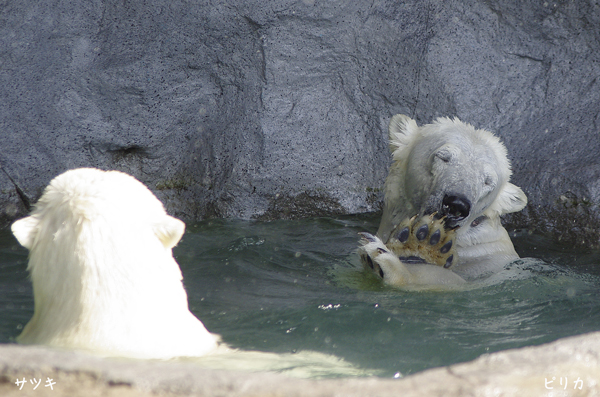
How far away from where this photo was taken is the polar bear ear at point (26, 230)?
1.91 m

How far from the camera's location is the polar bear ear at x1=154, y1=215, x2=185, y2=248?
1.87m

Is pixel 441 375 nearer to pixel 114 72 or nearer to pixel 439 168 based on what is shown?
pixel 439 168

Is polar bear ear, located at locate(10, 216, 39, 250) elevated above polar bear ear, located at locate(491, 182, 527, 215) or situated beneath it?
elevated above

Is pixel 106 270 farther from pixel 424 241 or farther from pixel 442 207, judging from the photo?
pixel 442 207

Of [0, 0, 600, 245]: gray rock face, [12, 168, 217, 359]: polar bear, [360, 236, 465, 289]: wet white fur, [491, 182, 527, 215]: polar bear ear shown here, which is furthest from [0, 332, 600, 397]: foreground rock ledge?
[0, 0, 600, 245]: gray rock face

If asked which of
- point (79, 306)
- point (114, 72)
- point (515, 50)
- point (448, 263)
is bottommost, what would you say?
point (448, 263)

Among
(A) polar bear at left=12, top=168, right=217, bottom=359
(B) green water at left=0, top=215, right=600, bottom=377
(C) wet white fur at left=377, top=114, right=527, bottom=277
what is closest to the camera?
(A) polar bear at left=12, top=168, right=217, bottom=359

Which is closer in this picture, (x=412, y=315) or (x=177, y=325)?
(x=177, y=325)

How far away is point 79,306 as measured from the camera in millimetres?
1807

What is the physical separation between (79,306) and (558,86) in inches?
215

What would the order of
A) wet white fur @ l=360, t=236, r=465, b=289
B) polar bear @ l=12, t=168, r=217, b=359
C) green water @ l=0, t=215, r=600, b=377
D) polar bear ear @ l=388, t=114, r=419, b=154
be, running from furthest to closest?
1. polar bear ear @ l=388, t=114, r=419, b=154
2. wet white fur @ l=360, t=236, r=465, b=289
3. green water @ l=0, t=215, r=600, b=377
4. polar bear @ l=12, t=168, r=217, b=359

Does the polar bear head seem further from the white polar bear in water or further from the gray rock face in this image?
the gray rock face

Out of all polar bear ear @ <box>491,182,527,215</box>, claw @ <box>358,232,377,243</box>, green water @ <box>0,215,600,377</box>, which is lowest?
green water @ <box>0,215,600,377</box>

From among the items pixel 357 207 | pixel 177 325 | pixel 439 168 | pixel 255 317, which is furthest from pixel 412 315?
pixel 357 207
